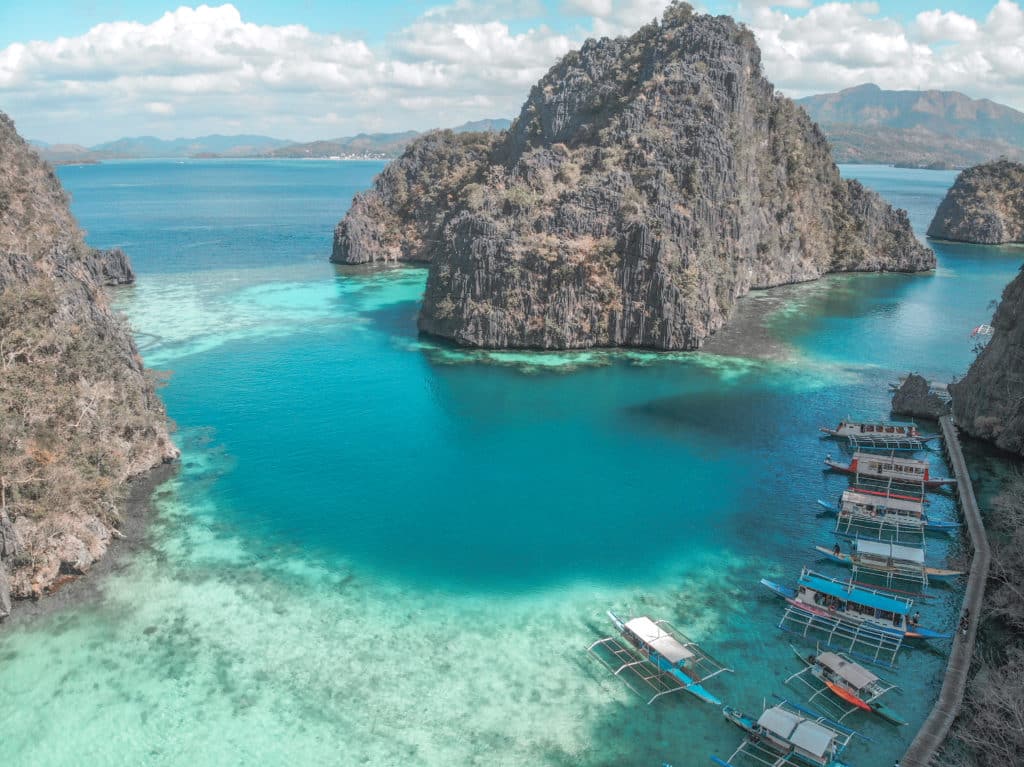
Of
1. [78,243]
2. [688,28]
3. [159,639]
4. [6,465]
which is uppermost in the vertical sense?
[688,28]

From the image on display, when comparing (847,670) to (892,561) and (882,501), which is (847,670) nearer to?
(892,561)

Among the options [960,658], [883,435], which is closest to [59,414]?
[960,658]

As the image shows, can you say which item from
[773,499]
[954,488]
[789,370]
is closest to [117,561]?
[773,499]

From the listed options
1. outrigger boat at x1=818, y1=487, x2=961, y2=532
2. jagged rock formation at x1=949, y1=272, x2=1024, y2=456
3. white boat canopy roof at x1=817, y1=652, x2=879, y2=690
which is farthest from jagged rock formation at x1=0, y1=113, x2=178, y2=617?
jagged rock formation at x1=949, y1=272, x2=1024, y2=456

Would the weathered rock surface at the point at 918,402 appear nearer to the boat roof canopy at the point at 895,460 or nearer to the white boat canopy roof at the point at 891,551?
the boat roof canopy at the point at 895,460

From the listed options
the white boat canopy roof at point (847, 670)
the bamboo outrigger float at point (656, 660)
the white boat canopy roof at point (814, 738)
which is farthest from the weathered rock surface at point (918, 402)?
the white boat canopy roof at point (814, 738)

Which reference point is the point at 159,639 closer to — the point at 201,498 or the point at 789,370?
the point at 201,498
